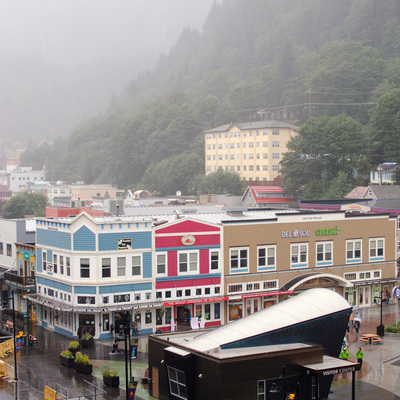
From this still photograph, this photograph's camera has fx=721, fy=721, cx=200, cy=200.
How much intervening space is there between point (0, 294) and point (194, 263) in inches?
695

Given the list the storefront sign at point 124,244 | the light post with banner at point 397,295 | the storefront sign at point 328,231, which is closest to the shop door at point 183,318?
the storefront sign at point 124,244

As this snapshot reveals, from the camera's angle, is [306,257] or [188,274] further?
[306,257]

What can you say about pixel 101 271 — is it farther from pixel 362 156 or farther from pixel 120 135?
pixel 120 135

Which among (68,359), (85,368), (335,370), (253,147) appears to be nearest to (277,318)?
(335,370)

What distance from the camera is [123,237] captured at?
46.1 meters

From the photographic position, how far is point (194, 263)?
48375 millimetres

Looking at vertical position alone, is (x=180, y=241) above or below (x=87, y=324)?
above

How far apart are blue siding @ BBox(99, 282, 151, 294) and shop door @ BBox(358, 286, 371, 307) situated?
17.1m

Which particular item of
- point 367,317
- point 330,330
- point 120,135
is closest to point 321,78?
point 120,135

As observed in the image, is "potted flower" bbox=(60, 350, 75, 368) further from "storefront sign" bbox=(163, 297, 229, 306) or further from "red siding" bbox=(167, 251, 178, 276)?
"red siding" bbox=(167, 251, 178, 276)

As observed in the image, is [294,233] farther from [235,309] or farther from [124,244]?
[124,244]

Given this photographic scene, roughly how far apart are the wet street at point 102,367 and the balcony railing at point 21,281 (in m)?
4.28

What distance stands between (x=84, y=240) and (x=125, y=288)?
159 inches

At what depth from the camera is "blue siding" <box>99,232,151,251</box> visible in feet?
150
